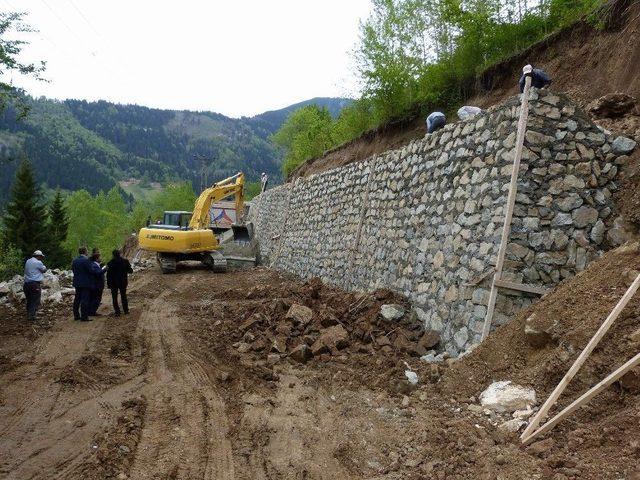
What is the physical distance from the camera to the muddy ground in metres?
3.64

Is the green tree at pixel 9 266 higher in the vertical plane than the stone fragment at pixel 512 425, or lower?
lower

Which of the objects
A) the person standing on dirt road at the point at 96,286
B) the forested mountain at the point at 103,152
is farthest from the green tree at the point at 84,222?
the person standing on dirt road at the point at 96,286

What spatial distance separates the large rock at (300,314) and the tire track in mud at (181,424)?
175 centimetres

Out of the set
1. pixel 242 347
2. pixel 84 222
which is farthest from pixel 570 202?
pixel 84 222

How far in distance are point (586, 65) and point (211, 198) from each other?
46.4ft

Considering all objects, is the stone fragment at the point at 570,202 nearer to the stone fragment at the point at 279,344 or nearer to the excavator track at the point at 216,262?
the stone fragment at the point at 279,344

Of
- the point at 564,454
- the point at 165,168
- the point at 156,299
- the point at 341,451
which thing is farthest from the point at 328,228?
the point at 165,168

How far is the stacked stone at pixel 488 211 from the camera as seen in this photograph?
239 inches

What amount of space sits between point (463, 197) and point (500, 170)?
2.71 feet

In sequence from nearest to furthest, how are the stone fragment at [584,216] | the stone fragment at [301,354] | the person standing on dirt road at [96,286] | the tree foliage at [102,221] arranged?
the stone fragment at [584,216], the stone fragment at [301,354], the person standing on dirt road at [96,286], the tree foliage at [102,221]

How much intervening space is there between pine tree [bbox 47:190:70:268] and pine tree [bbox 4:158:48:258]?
1385 millimetres

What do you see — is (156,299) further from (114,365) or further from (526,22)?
(526,22)

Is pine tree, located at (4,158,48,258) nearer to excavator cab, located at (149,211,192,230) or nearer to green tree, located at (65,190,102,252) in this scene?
excavator cab, located at (149,211,192,230)

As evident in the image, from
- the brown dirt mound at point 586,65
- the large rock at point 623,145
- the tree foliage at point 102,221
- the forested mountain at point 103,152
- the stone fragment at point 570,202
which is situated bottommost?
the tree foliage at point 102,221
